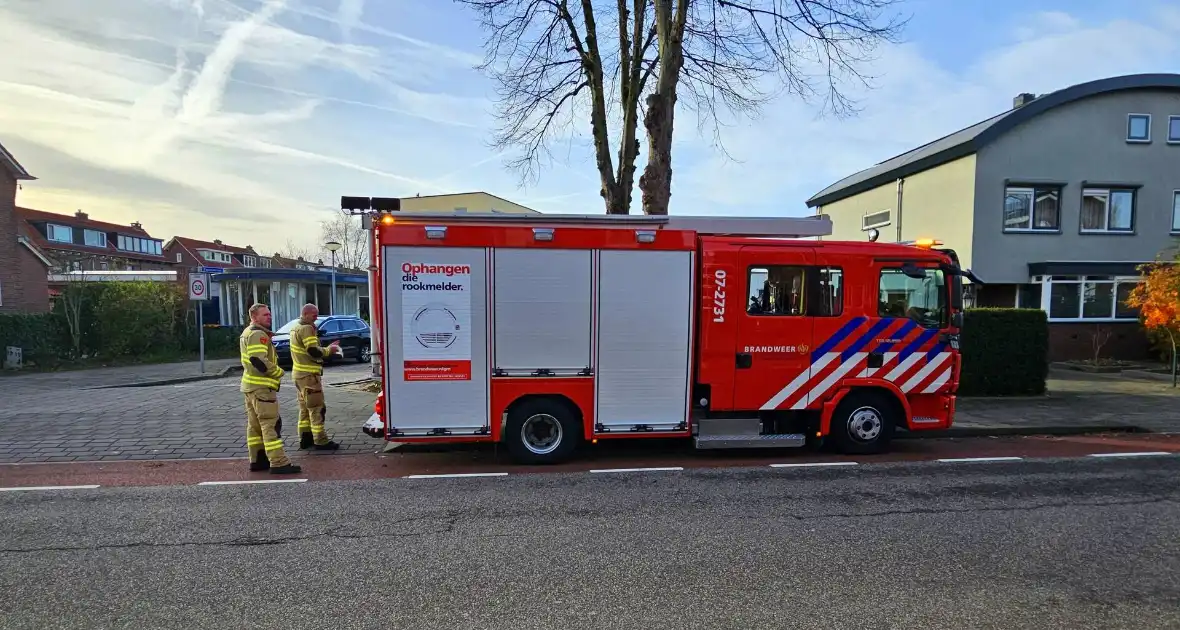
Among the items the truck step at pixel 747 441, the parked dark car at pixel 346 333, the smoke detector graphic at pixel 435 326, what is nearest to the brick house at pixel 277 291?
the parked dark car at pixel 346 333

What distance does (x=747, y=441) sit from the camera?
649 cm

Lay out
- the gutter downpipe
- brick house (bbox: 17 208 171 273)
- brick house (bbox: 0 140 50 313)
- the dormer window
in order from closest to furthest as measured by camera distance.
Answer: the gutter downpipe
brick house (bbox: 0 140 50 313)
brick house (bbox: 17 208 171 273)
the dormer window

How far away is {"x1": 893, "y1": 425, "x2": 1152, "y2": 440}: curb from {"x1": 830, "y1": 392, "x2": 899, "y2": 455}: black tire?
1.31 m

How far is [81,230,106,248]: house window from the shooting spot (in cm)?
4538

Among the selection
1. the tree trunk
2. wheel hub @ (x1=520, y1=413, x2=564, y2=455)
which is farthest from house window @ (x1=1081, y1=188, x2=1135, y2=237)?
wheel hub @ (x1=520, y1=413, x2=564, y2=455)

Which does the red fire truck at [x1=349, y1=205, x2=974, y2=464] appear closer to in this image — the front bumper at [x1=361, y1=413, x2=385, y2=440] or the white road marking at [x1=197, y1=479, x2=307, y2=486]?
the front bumper at [x1=361, y1=413, x2=385, y2=440]

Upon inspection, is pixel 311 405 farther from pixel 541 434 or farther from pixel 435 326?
pixel 541 434

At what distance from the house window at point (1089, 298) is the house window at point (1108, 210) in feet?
5.48

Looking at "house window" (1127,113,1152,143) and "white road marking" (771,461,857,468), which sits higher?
"house window" (1127,113,1152,143)

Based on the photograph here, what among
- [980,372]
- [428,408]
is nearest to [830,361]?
[428,408]

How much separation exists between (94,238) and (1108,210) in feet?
210

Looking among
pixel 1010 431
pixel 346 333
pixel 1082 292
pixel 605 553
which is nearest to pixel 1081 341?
pixel 1082 292

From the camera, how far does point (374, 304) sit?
6.14 meters

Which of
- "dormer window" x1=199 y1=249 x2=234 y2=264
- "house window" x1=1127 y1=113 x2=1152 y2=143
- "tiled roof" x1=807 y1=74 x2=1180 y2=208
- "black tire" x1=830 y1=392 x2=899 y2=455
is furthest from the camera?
"dormer window" x1=199 y1=249 x2=234 y2=264
